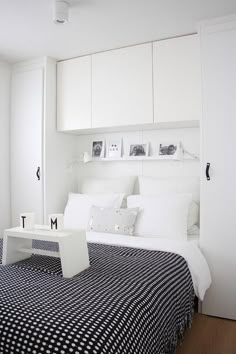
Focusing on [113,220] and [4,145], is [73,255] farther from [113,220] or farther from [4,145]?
[4,145]

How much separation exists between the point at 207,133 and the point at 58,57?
1.67m

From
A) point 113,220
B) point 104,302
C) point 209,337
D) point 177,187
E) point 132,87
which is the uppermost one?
point 132,87

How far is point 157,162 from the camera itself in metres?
3.02

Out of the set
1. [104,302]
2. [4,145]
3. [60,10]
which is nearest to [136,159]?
[4,145]

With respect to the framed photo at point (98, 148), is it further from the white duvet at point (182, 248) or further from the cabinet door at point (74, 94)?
the white duvet at point (182, 248)

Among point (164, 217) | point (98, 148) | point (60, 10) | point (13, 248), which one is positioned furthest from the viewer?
point (98, 148)

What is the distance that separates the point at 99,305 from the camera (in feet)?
4.02

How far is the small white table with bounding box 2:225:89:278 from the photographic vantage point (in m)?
1.57

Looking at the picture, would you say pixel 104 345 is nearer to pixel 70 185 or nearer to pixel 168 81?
pixel 168 81

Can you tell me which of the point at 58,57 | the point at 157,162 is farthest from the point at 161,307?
the point at 58,57

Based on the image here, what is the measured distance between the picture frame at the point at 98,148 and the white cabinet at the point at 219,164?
3.98 ft

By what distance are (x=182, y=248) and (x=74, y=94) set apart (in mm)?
1817

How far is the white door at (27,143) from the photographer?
3.12 metres

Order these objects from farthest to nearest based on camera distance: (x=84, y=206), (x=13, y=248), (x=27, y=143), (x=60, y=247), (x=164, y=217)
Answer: (x=27, y=143) < (x=84, y=206) < (x=164, y=217) < (x=13, y=248) < (x=60, y=247)
